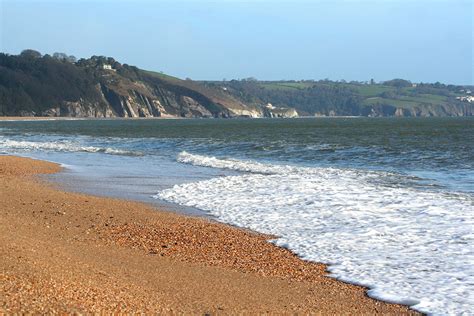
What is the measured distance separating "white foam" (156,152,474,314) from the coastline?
50 centimetres

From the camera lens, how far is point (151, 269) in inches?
341

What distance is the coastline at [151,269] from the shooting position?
676cm

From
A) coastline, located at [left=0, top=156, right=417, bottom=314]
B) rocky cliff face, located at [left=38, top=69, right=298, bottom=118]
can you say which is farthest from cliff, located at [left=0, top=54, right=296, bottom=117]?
coastline, located at [left=0, top=156, right=417, bottom=314]

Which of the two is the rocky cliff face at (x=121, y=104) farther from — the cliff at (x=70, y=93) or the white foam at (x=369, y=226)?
the white foam at (x=369, y=226)

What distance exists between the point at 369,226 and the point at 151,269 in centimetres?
483

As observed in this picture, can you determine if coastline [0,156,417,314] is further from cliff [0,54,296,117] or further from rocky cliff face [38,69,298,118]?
rocky cliff face [38,69,298,118]

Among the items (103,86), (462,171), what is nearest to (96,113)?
(103,86)

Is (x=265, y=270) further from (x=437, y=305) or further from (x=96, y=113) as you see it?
(x=96, y=113)

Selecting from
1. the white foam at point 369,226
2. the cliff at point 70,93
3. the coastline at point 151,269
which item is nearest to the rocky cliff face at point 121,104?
the cliff at point 70,93

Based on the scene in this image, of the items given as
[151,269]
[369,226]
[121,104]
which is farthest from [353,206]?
[121,104]

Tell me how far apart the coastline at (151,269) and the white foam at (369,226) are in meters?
0.50

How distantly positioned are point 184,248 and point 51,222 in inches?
126

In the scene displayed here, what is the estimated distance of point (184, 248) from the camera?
10234 mm

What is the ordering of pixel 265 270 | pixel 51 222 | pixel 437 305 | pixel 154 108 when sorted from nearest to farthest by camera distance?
pixel 437 305 → pixel 265 270 → pixel 51 222 → pixel 154 108
